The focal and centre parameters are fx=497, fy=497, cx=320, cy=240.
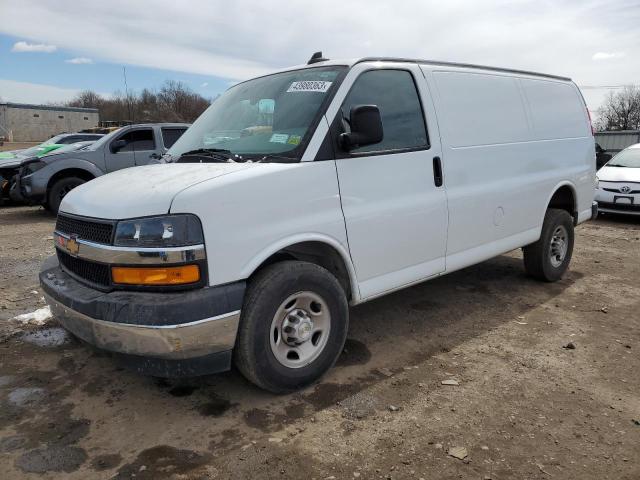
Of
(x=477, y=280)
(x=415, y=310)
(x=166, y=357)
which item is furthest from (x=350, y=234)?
(x=477, y=280)

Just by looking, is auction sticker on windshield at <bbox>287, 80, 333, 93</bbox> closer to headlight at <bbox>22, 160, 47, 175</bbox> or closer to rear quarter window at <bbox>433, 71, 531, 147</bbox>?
rear quarter window at <bbox>433, 71, 531, 147</bbox>

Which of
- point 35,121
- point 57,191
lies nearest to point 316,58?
point 57,191

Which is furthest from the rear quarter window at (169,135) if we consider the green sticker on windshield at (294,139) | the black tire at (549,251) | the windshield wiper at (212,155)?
the green sticker on windshield at (294,139)

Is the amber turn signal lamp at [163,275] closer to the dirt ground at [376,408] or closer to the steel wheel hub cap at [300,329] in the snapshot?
the steel wheel hub cap at [300,329]

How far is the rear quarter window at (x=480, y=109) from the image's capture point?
4066 millimetres

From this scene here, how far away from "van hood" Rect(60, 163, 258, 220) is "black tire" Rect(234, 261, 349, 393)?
68 cm

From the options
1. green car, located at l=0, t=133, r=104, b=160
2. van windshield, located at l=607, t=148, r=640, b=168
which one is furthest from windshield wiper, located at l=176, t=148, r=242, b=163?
van windshield, located at l=607, t=148, r=640, b=168

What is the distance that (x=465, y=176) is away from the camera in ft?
13.6

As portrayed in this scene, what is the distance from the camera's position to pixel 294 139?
322 centimetres

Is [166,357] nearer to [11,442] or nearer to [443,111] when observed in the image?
[11,442]

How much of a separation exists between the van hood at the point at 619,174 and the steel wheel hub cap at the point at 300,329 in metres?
9.32

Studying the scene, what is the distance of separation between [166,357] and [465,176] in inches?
109

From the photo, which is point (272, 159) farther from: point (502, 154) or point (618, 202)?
point (618, 202)

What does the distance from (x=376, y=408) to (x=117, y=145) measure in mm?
9086
